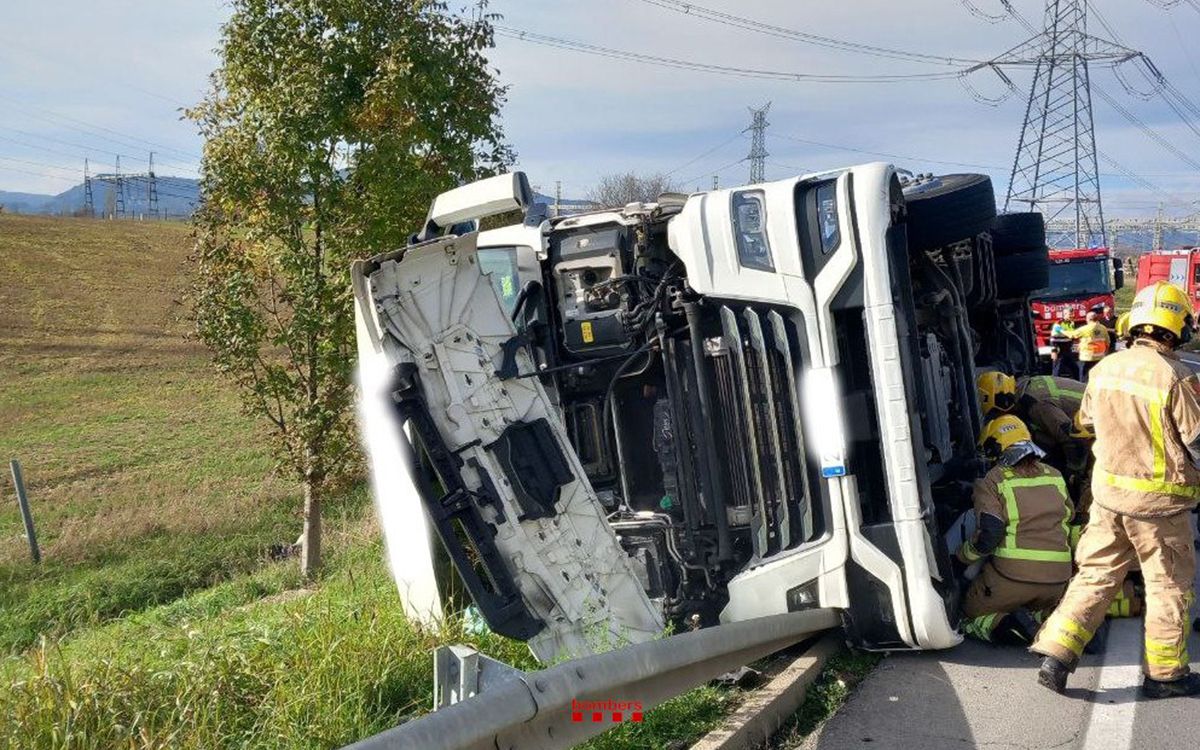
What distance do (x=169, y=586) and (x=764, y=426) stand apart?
6587 mm

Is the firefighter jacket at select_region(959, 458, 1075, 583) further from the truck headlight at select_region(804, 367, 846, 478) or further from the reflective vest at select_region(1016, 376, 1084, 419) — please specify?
the reflective vest at select_region(1016, 376, 1084, 419)

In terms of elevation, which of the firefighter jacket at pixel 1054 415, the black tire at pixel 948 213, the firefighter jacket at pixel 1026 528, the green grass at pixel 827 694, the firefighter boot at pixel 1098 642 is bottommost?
the firefighter boot at pixel 1098 642

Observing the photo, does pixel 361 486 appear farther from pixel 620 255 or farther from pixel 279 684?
pixel 279 684

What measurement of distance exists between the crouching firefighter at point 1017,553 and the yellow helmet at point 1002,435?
5.2 inches

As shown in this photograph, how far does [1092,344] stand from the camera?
10461mm

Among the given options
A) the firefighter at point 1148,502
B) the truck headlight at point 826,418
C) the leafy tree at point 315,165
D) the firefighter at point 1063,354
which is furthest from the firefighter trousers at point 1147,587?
the firefighter at point 1063,354

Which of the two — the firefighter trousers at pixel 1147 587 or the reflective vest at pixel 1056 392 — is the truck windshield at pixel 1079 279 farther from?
the firefighter trousers at pixel 1147 587

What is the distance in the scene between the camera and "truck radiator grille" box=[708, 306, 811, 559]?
4289mm

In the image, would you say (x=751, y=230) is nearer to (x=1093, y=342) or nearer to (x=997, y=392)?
(x=997, y=392)

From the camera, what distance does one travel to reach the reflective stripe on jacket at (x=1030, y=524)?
4.58m

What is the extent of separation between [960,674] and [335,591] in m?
3.23

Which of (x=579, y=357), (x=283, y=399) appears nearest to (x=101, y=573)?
(x=283, y=399)

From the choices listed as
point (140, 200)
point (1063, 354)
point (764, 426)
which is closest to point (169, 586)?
point (764, 426)

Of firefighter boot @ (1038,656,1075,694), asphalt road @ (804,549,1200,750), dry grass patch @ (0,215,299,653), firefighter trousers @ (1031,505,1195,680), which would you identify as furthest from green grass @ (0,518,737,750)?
dry grass patch @ (0,215,299,653)
